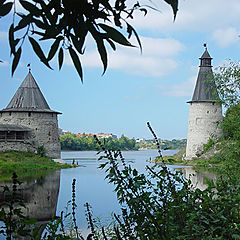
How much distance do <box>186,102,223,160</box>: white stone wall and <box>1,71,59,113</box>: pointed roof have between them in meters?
9.37

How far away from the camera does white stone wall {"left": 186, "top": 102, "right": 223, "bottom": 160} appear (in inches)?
1021

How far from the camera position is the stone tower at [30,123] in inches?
866

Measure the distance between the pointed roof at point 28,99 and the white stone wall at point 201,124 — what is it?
937 centimetres

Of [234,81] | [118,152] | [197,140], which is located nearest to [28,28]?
[118,152]

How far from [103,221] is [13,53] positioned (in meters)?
5.98

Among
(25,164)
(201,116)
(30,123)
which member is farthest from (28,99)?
(201,116)

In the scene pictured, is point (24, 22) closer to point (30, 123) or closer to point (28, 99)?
point (30, 123)

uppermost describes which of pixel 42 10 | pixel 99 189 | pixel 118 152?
pixel 42 10

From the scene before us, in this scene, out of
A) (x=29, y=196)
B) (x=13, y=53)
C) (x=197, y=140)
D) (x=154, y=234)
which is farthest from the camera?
(x=197, y=140)

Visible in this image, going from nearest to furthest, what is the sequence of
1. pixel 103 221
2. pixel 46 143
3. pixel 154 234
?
pixel 154 234
pixel 103 221
pixel 46 143

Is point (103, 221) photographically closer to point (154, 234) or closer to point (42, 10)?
point (154, 234)

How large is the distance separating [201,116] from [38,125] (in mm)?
10423

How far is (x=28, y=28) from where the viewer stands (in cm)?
131

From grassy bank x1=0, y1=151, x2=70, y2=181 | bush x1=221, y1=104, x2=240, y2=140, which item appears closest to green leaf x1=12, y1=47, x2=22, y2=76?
bush x1=221, y1=104, x2=240, y2=140
